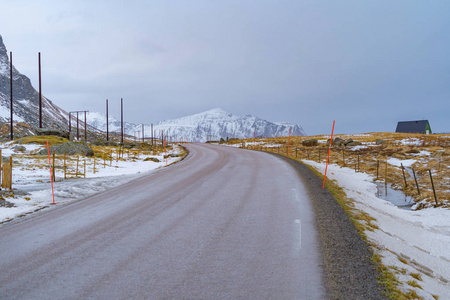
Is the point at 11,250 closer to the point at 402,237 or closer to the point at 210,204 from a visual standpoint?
the point at 210,204

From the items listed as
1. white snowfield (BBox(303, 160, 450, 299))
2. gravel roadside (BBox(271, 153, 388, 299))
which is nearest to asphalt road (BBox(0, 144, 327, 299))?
gravel roadside (BBox(271, 153, 388, 299))

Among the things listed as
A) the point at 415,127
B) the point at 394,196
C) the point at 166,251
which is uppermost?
the point at 415,127

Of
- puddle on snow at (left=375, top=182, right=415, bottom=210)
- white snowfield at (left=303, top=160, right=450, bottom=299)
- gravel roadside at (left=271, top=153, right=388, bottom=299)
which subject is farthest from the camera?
puddle on snow at (left=375, top=182, right=415, bottom=210)

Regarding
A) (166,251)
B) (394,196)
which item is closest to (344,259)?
(166,251)

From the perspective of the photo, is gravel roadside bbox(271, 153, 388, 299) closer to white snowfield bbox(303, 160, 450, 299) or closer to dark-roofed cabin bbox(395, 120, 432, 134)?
white snowfield bbox(303, 160, 450, 299)

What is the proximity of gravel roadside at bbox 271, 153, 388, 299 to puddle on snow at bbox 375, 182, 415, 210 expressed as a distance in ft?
27.1

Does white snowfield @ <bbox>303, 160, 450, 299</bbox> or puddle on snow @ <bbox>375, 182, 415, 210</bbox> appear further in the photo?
puddle on snow @ <bbox>375, 182, 415, 210</bbox>

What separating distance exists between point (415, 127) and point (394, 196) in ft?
274

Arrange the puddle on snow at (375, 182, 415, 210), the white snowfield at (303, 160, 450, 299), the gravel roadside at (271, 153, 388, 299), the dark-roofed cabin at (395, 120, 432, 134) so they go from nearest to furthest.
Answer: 1. the gravel roadside at (271, 153, 388, 299)
2. the white snowfield at (303, 160, 450, 299)
3. the puddle on snow at (375, 182, 415, 210)
4. the dark-roofed cabin at (395, 120, 432, 134)

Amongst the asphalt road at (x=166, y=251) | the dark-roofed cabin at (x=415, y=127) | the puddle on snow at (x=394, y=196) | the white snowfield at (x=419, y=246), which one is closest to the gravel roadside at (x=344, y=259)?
the asphalt road at (x=166, y=251)

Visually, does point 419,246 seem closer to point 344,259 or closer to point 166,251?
point 344,259

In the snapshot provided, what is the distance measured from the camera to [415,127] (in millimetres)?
83438

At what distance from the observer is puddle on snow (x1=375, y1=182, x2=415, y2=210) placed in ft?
46.4

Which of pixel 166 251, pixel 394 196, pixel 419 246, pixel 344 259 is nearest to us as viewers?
pixel 344 259
